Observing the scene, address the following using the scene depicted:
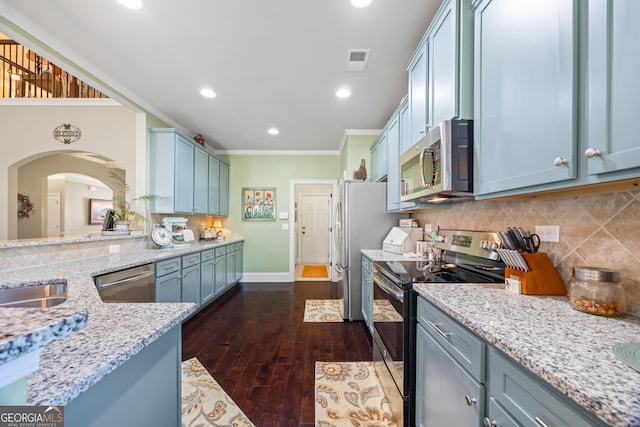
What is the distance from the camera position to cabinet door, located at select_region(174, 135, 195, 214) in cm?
329

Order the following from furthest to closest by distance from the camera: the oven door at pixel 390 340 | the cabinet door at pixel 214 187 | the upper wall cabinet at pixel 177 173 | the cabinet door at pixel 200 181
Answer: the cabinet door at pixel 214 187 < the cabinet door at pixel 200 181 < the upper wall cabinet at pixel 177 173 < the oven door at pixel 390 340

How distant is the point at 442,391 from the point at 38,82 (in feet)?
19.6

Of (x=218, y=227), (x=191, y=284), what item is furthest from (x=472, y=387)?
(x=218, y=227)

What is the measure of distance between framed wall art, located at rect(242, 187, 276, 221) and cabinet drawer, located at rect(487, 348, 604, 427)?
14.6 ft

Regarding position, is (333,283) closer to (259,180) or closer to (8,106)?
(259,180)

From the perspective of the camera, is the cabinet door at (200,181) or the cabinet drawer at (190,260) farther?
the cabinet door at (200,181)

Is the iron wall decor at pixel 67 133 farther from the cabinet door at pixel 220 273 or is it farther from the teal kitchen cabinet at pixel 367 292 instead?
the teal kitchen cabinet at pixel 367 292

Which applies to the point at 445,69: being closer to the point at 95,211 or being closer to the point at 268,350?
the point at 268,350

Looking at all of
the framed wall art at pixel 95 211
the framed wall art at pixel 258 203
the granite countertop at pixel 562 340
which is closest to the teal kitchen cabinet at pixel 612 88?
the granite countertop at pixel 562 340

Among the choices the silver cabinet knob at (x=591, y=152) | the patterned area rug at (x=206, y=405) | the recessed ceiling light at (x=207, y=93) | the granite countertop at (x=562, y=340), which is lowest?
the patterned area rug at (x=206, y=405)

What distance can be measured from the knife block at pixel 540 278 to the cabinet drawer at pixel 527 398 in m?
0.53


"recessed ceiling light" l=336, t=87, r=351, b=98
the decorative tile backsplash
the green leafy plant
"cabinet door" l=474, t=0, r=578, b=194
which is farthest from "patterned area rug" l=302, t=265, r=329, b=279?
"cabinet door" l=474, t=0, r=578, b=194

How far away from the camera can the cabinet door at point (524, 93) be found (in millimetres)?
835

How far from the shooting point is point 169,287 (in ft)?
8.64
